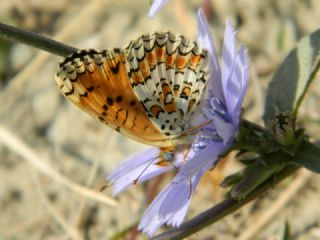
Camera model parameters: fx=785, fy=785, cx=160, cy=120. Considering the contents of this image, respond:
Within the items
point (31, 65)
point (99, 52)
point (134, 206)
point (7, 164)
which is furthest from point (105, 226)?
point (99, 52)

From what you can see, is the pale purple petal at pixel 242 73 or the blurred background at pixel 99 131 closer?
the pale purple petal at pixel 242 73

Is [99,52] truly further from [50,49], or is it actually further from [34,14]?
[34,14]

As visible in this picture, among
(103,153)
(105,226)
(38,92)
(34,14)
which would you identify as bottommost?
(105,226)

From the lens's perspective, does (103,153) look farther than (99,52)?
Yes

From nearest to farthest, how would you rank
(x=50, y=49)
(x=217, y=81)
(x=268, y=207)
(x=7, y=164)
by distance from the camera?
1. (x=50, y=49)
2. (x=217, y=81)
3. (x=268, y=207)
4. (x=7, y=164)

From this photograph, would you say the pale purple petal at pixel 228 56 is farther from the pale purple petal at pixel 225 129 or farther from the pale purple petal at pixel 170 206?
the pale purple petal at pixel 170 206

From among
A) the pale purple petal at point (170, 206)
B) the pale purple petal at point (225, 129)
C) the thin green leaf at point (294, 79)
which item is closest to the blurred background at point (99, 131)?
the thin green leaf at point (294, 79)
